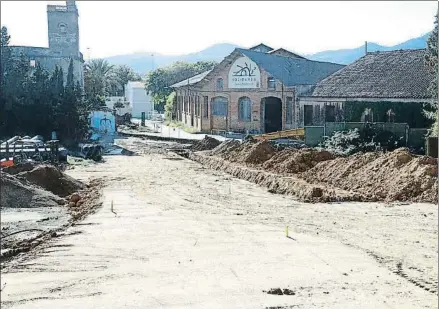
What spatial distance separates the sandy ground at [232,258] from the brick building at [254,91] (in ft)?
64.2

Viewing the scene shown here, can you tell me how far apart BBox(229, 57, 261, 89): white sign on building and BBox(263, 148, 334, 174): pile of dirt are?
14653 mm

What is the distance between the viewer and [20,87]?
28344mm

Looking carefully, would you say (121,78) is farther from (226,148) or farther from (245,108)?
(226,148)

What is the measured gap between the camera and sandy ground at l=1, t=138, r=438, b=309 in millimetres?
8203

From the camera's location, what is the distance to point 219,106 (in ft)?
128

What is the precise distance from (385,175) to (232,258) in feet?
28.5

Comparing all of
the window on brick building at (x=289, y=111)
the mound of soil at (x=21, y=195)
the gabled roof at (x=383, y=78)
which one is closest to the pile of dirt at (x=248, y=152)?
the gabled roof at (x=383, y=78)

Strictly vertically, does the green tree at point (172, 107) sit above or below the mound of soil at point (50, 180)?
above

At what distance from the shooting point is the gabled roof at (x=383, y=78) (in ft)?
93.0

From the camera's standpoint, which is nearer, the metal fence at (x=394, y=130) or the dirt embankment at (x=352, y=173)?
the dirt embankment at (x=352, y=173)

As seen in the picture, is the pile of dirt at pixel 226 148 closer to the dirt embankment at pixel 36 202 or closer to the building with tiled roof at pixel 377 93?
the building with tiled roof at pixel 377 93

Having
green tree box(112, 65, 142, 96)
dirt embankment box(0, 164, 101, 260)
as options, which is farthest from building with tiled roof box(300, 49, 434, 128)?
green tree box(112, 65, 142, 96)

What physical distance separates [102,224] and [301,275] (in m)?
5.24

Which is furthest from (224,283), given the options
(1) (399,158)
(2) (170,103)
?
(2) (170,103)
